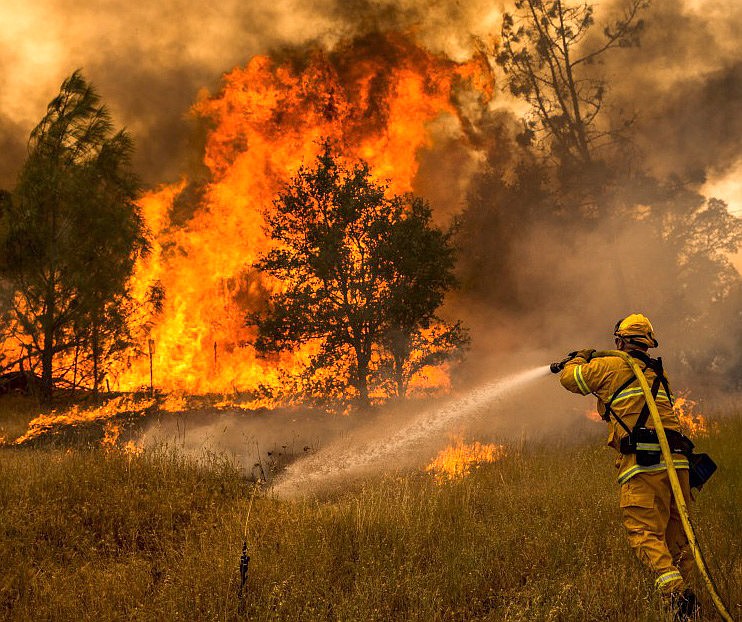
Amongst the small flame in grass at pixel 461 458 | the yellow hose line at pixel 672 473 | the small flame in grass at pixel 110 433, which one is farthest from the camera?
the small flame in grass at pixel 110 433

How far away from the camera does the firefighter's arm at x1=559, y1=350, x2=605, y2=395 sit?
14.2 ft

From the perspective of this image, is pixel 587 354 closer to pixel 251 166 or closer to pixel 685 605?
pixel 685 605

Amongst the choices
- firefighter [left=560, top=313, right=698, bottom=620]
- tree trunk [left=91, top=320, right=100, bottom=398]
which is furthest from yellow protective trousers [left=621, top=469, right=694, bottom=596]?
tree trunk [left=91, top=320, right=100, bottom=398]

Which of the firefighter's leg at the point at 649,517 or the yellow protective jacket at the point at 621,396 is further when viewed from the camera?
the yellow protective jacket at the point at 621,396

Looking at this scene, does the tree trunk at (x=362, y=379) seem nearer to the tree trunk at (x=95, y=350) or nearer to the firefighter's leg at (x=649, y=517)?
the tree trunk at (x=95, y=350)

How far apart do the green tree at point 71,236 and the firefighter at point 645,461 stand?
13131mm

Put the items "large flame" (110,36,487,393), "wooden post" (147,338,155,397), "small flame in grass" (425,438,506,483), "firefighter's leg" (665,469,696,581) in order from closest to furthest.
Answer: "firefighter's leg" (665,469,696,581), "small flame in grass" (425,438,506,483), "wooden post" (147,338,155,397), "large flame" (110,36,487,393)

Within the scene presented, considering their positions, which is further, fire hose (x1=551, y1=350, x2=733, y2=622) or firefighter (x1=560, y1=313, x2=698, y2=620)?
firefighter (x1=560, y1=313, x2=698, y2=620)

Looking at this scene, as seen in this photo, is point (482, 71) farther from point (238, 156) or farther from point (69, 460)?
point (69, 460)

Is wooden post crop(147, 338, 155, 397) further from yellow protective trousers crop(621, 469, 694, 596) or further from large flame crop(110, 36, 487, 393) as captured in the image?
yellow protective trousers crop(621, 469, 694, 596)

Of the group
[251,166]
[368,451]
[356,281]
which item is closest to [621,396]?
[368,451]

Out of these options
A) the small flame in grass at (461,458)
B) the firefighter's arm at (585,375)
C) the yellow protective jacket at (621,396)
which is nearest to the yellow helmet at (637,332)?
the yellow protective jacket at (621,396)

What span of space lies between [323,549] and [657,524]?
8.31 ft

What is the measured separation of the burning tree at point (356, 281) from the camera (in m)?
12.8
